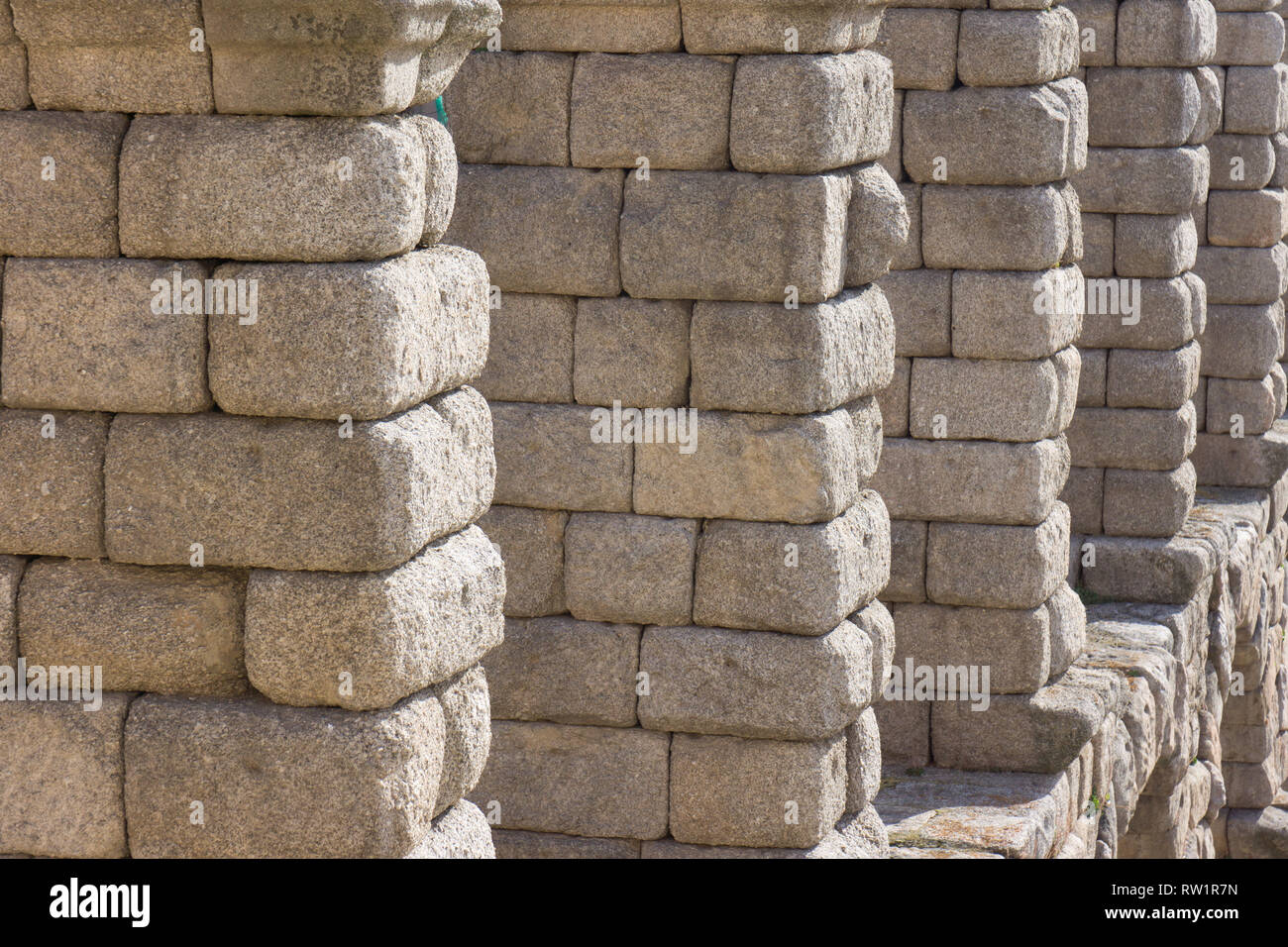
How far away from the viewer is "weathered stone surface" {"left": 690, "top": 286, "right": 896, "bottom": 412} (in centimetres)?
669

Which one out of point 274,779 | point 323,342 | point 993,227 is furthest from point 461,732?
point 993,227

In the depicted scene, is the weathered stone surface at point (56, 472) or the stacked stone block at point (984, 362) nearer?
the weathered stone surface at point (56, 472)

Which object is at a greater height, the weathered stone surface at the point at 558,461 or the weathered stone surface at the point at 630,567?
the weathered stone surface at the point at 558,461

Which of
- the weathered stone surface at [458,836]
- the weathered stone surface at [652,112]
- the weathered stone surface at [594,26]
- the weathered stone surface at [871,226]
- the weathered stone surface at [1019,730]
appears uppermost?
the weathered stone surface at [594,26]

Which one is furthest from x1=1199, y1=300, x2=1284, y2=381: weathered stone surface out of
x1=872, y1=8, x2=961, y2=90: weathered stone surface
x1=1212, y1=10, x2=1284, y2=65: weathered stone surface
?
x1=872, y1=8, x2=961, y2=90: weathered stone surface

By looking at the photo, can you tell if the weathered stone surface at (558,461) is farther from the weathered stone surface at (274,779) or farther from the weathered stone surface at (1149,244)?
the weathered stone surface at (1149,244)

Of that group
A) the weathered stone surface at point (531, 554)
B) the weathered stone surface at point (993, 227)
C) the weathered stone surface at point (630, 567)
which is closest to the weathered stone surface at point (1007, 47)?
the weathered stone surface at point (993, 227)

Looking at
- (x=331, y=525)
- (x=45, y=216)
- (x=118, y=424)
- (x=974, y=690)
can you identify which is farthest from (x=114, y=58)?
(x=974, y=690)

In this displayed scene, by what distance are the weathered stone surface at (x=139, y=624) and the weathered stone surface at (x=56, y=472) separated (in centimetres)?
12

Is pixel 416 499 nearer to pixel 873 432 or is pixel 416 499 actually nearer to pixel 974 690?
pixel 873 432

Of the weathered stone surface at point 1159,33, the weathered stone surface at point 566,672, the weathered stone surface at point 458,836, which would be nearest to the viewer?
the weathered stone surface at point 458,836

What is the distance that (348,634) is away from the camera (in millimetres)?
4719

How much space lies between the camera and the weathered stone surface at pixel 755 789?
271 inches

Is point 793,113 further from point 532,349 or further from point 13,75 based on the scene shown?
point 13,75
